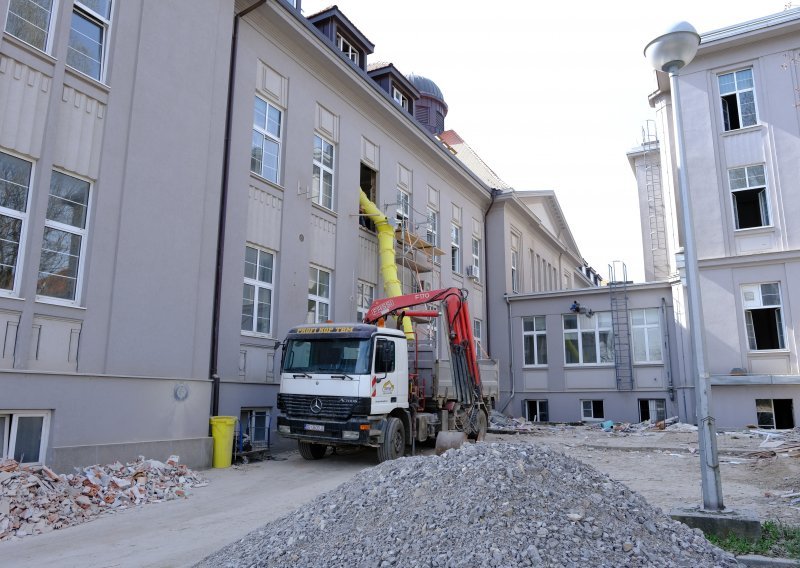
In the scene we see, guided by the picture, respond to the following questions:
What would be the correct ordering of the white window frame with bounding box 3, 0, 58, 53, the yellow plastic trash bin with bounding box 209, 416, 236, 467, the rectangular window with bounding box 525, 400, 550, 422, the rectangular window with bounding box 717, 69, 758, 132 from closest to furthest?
the white window frame with bounding box 3, 0, 58, 53 < the yellow plastic trash bin with bounding box 209, 416, 236, 467 < the rectangular window with bounding box 717, 69, 758, 132 < the rectangular window with bounding box 525, 400, 550, 422

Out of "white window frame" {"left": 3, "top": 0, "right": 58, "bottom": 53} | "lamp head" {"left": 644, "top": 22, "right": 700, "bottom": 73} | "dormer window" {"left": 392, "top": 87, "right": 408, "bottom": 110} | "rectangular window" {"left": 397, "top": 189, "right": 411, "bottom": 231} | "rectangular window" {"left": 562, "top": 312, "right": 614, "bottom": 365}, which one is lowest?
"rectangular window" {"left": 562, "top": 312, "right": 614, "bottom": 365}

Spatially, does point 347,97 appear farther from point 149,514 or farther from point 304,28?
point 149,514

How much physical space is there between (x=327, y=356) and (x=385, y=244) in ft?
24.4

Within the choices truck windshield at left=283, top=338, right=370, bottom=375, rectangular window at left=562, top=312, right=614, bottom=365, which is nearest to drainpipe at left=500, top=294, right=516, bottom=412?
rectangular window at left=562, top=312, right=614, bottom=365

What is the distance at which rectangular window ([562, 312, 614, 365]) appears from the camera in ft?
80.2

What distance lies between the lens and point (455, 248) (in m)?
25.6

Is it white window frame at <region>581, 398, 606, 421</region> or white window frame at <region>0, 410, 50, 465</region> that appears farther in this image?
white window frame at <region>581, 398, 606, 421</region>

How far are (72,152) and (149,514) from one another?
5921mm

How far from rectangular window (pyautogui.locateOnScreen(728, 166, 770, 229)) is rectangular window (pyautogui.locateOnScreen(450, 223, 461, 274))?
10.2 metres

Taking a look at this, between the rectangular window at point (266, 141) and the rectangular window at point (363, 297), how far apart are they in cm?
462

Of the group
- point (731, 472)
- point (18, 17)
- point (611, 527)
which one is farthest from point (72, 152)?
point (731, 472)

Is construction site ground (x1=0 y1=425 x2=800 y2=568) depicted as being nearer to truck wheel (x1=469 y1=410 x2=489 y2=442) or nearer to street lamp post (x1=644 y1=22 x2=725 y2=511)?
Answer: street lamp post (x1=644 y1=22 x2=725 y2=511)

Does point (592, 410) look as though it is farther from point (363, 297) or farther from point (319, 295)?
point (319, 295)

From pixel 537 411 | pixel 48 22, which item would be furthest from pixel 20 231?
pixel 537 411
